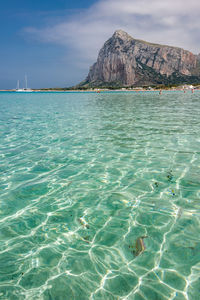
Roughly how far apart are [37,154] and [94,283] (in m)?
7.68

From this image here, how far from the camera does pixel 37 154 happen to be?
406 inches

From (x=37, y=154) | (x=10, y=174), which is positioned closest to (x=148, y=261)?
(x=10, y=174)

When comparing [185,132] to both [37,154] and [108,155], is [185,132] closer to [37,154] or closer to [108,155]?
[108,155]

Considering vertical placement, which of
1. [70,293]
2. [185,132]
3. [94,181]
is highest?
[185,132]

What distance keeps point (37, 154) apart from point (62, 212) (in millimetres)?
5423

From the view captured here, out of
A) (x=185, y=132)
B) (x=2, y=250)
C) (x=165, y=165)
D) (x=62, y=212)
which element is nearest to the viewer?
(x=2, y=250)

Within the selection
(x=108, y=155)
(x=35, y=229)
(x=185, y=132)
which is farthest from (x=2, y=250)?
(x=185, y=132)

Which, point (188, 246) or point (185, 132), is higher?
point (185, 132)

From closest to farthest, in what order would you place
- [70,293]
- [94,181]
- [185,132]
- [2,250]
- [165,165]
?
[70,293]
[2,250]
[94,181]
[165,165]
[185,132]

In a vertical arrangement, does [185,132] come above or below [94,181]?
above

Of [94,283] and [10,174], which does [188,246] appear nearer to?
[94,283]

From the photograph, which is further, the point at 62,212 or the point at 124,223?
the point at 62,212

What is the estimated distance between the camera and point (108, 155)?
987 centimetres

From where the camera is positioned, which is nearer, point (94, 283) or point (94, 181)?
point (94, 283)
